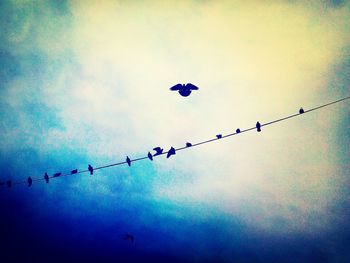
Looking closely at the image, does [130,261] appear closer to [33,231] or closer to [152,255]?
[152,255]

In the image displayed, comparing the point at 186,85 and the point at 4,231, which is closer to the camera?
the point at 186,85

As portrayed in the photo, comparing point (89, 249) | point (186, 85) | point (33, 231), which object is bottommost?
point (89, 249)

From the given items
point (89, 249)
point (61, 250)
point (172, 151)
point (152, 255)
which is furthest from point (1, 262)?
point (172, 151)

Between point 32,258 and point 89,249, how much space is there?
682cm

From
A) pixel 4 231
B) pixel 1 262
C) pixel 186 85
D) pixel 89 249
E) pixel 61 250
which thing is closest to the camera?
pixel 186 85

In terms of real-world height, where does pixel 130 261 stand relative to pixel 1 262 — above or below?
below

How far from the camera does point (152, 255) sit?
37.8 m

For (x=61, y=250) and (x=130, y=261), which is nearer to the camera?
(x=61, y=250)

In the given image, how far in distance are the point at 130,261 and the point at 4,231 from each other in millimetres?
18126

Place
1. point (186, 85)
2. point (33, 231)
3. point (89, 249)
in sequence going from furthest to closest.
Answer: point (89, 249) < point (33, 231) < point (186, 85)

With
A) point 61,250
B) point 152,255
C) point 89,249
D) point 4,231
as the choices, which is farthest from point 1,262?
point 152,255

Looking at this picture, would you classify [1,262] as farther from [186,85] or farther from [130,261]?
[186,85]

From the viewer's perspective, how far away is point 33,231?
28781 mm

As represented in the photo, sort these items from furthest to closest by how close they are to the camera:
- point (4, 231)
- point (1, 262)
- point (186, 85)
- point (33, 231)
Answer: point (33, 231)
point (4, 231)
point (1, 262)
point (186, 85)
